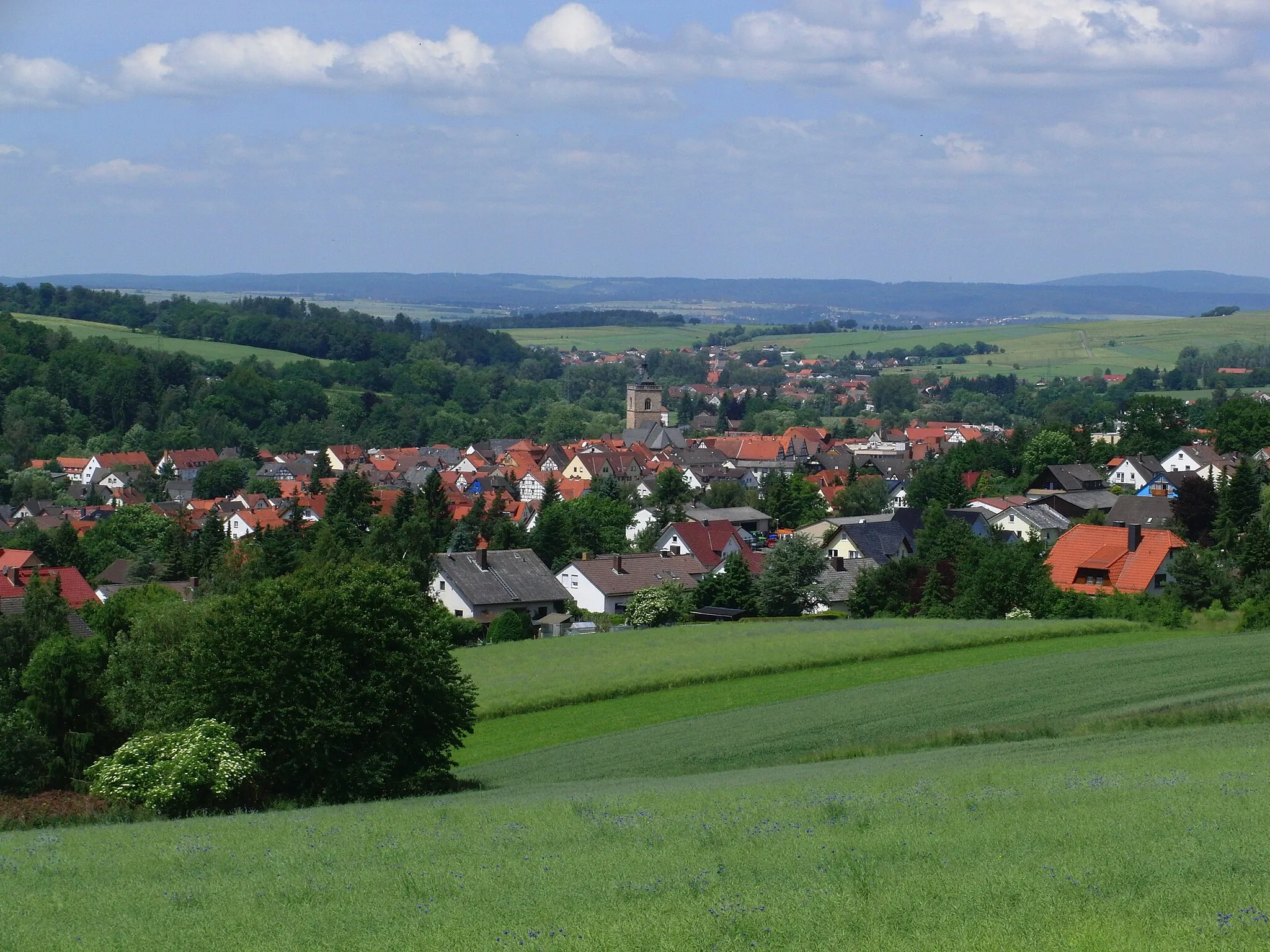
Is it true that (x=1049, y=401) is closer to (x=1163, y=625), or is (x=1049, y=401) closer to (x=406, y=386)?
(x=406, y=386)

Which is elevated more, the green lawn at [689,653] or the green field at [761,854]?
the green field at [761,854]

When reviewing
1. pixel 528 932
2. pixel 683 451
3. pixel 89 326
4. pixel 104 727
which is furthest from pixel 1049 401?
pixel 528 932

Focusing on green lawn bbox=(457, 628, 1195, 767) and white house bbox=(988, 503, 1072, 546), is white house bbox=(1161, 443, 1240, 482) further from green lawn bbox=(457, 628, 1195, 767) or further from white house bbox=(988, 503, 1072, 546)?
green lawn bbox=(457, 628, 1195, 767)

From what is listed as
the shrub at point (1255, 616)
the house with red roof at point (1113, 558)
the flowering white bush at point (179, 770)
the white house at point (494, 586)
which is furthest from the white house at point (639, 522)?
the flowering white bush at point (179, 770)

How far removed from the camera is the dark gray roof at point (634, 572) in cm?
6106

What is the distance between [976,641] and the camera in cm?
4188

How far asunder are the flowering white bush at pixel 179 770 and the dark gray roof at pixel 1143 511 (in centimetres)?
5711

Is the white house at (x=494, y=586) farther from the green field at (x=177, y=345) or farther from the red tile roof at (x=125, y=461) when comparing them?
the green field at (x=177, y=345)

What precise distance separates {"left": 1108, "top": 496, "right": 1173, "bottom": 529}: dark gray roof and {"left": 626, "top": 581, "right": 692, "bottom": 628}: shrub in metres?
26.6

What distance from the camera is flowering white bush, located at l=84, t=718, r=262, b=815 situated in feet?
68.5

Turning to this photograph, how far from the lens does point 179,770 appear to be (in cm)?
2092

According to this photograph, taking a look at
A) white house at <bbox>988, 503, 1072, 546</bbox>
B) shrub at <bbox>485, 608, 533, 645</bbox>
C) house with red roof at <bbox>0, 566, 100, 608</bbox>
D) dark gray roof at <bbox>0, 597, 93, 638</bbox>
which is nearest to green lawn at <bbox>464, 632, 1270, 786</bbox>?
dark gray roof at <bbox>0, 597, 93, 638</bbox>

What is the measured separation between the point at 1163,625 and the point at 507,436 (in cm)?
11912

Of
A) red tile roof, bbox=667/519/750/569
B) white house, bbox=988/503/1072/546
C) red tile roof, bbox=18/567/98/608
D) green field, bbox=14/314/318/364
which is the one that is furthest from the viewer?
green field, bbox=14/314/318/364
